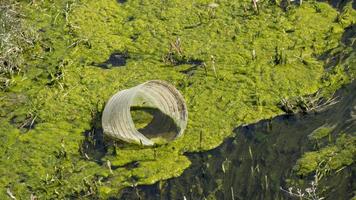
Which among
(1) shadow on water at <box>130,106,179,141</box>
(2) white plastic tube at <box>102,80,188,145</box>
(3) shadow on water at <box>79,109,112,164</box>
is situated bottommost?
(3) shadow on water at <box>79,109,112,164</box>

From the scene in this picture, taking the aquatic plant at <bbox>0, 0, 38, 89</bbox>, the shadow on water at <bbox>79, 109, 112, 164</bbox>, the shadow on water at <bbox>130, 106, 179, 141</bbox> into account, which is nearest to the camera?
the shadow on water at <bbox>79, 109, 112, 164</bbox>

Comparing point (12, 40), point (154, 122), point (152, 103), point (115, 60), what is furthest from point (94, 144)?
point (12, 40)

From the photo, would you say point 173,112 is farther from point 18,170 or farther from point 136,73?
point 18,170

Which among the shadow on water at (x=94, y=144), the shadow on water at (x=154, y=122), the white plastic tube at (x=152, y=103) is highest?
the white plastic tube at (x=152, y=103)

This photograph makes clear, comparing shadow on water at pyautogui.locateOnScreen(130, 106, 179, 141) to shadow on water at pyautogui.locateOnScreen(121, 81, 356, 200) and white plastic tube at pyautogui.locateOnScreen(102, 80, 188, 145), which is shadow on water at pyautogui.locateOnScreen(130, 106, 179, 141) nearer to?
white plastic tube at pyautogui.locateOnScreen(102, 80, 188, 145)

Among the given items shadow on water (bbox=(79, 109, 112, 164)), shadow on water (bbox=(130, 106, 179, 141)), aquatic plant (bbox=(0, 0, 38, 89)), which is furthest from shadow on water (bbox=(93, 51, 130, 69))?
shadow on water (bbox=(79, 109, 112, 164))

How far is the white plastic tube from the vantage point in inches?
272

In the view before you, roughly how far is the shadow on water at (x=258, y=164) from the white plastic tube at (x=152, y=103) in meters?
0.57

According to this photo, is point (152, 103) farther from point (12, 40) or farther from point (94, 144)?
point (12, 40)

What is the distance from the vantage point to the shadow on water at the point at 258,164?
247 inches

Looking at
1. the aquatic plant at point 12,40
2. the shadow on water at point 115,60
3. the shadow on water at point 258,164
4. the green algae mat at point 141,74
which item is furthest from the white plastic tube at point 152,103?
the aquatic plant at point 12,40

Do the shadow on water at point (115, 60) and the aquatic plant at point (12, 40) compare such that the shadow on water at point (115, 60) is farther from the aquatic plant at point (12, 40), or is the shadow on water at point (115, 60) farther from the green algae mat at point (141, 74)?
the aquatic plant at point (12, 40)

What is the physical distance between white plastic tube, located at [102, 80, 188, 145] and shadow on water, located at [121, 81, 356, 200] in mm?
571

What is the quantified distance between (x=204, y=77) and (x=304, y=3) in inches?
80.0
